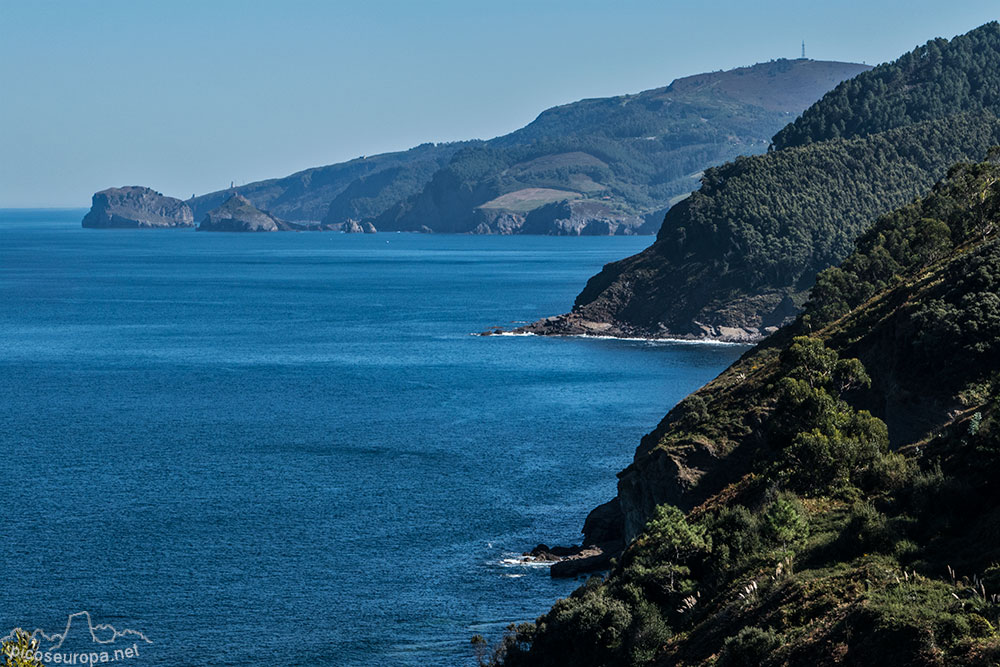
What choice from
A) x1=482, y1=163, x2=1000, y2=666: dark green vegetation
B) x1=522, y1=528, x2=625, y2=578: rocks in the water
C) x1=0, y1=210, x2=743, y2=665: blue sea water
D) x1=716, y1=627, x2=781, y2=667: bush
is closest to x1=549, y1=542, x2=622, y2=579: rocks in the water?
x1=522, y1=528, x2=625, y2=578: rocks in the water

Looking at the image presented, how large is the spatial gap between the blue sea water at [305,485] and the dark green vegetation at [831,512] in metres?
11.1

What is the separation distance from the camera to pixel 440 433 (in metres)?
108

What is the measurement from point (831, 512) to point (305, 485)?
162 ft

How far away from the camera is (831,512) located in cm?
4647

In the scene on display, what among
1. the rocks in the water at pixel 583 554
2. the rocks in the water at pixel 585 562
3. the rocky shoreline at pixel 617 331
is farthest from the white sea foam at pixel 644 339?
the rocks in the water at pixel 585 562

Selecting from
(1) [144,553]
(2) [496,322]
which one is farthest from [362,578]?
(2) [496,322]

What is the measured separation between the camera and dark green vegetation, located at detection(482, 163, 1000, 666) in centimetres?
3291

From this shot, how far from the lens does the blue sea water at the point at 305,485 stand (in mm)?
62594

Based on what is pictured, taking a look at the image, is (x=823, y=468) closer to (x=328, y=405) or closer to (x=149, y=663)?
(x=149, y=663)

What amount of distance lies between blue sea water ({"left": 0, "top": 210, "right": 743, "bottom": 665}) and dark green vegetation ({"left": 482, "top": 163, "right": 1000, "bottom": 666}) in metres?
11.1

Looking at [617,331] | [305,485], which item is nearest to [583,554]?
[305,485]

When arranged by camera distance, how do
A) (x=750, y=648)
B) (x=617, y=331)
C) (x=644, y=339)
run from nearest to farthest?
1. (x=750, y=648)
2. (x=644, y=339)
3. (x=617, y=331)

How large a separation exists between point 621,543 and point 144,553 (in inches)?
1084

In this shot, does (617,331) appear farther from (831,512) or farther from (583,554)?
(831,512)
